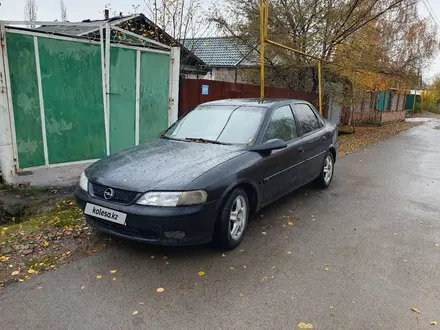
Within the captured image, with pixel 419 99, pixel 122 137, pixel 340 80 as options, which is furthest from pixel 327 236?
pixel 419 99

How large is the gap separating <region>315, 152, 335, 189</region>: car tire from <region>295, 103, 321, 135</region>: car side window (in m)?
0.65

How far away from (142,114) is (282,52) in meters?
7.09

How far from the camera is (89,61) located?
6723 millimetres

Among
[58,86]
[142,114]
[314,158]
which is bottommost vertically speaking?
[314,158]

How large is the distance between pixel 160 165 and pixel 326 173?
362cm

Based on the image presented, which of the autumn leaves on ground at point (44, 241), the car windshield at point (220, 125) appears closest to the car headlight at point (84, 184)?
the autumn leaves on ground at point (44, 241)

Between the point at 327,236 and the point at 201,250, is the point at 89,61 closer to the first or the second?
the point at 201,250

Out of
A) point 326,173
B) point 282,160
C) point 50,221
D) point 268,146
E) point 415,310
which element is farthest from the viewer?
point 326,173

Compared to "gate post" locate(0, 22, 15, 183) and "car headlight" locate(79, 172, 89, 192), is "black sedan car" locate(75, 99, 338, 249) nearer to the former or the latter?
"car headlight" locate(79, 172, 89, 192)

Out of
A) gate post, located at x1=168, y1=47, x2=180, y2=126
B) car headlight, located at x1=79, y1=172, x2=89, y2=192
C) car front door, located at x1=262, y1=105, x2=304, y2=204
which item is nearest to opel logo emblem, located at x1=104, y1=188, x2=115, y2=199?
car headlight, located at x1=79, y1=172, x2=89, y2=192

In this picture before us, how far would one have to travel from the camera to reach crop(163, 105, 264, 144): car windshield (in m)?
4.56

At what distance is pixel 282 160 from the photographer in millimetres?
4723

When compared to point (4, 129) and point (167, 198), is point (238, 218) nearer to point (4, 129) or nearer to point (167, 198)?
point (167, 198)

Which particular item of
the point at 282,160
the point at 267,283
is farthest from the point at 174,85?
the point at 267,283
